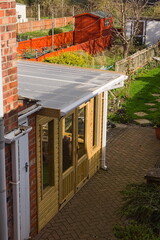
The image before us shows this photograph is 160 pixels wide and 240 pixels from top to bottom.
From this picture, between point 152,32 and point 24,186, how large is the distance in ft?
84.0

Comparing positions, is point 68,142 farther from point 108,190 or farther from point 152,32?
point 152,32

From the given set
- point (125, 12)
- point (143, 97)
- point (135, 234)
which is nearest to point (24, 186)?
point (135, 234)

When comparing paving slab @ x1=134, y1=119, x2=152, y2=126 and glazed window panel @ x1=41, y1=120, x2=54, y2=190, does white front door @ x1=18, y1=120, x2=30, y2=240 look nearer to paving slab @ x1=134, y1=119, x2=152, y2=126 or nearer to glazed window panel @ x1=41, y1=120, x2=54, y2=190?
glazed window panel @ x1=41, y1=120, x2=54, y2=190

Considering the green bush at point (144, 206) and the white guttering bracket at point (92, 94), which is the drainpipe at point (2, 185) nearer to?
the white guttering bracket at point (92, 94)

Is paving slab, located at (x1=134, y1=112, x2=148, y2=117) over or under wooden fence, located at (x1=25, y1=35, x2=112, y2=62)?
under

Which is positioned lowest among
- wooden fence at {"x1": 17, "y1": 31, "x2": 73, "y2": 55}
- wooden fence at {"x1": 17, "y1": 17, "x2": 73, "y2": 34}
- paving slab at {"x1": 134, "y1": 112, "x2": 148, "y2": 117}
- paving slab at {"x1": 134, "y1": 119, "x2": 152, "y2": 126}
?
paving slab at {"x1": 134, "y1": 119, "x2": 152, "y2": 126}

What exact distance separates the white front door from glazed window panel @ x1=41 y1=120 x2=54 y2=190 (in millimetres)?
895

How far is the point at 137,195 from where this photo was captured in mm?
7047

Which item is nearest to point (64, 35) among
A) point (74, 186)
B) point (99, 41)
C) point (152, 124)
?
point (99, 41)

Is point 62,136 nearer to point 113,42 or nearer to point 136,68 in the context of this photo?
point 136,68

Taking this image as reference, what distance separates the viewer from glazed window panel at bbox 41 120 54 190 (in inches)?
306

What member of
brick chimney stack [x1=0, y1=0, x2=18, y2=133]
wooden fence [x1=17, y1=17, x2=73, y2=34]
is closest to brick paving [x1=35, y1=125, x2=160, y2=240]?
brick chimney stack [x1=0, y1=0, x2=18, y2=133]

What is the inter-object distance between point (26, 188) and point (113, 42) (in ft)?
78.5

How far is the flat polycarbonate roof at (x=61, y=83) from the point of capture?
24.3 feet
